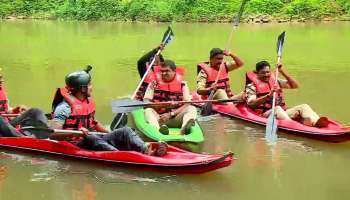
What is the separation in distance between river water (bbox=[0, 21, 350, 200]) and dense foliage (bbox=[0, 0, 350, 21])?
345cm

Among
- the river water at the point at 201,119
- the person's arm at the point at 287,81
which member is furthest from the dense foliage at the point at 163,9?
the person's arm at the point at 287,81

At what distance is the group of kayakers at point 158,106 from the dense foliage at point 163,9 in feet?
58.4

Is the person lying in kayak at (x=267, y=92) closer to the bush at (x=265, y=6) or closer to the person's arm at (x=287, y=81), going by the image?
the person's arm at (x=287, y=81)

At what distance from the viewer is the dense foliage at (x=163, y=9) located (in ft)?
83.4

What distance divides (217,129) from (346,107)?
2383 mm

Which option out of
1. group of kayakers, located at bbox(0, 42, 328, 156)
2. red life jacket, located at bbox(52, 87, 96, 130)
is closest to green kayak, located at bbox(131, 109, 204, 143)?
group of kayakers, located at bbox(0, 42, 328, 156)

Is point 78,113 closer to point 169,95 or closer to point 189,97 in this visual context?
point 169,95

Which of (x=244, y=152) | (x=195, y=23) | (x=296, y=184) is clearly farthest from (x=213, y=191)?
(x=195, y=23)

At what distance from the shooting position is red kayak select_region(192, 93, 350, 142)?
653 cm

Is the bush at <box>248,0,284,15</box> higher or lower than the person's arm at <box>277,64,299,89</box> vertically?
higher

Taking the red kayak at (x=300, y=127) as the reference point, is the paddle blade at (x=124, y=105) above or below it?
above

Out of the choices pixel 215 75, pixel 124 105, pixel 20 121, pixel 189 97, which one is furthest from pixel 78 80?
pixel 215 75

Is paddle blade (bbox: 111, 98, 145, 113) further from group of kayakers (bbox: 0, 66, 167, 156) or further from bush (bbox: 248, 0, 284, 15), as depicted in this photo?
bush (bbox: 248, 0, 284, 15)

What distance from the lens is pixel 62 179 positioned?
18.4 feet
